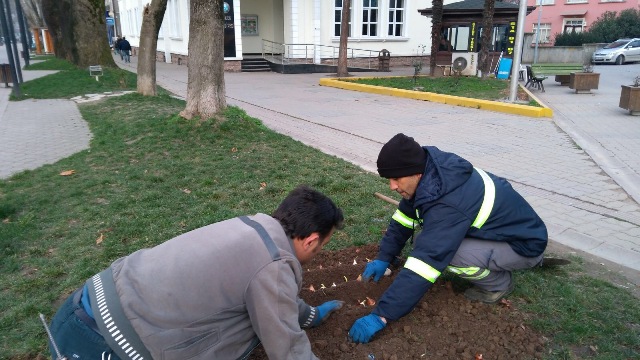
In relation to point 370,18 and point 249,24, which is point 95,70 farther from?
point 370,18

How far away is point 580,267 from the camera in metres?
3.78

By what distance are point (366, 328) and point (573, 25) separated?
49.6 metres

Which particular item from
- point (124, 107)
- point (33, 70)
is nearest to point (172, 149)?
point (124, 107)

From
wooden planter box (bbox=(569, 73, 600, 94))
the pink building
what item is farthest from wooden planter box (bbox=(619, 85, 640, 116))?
the pink building

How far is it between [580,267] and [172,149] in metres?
5.53

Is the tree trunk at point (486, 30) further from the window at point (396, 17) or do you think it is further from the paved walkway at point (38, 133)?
the paved walkway at point (38, 133)

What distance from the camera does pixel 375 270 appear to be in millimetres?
3393

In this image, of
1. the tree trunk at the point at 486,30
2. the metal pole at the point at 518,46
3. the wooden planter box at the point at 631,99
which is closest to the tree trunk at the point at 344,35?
the tree trunk at the point at 486,30

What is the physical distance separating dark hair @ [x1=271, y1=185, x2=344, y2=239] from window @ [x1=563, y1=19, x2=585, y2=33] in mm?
48672

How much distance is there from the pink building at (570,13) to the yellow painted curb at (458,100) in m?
32.3

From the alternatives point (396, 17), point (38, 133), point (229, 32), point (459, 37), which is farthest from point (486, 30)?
point (38, 133)

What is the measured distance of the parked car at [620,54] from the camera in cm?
3125

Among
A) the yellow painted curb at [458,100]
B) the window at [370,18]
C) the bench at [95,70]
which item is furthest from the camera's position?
the window at [370,18]

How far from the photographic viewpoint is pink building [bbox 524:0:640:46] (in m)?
42.3
